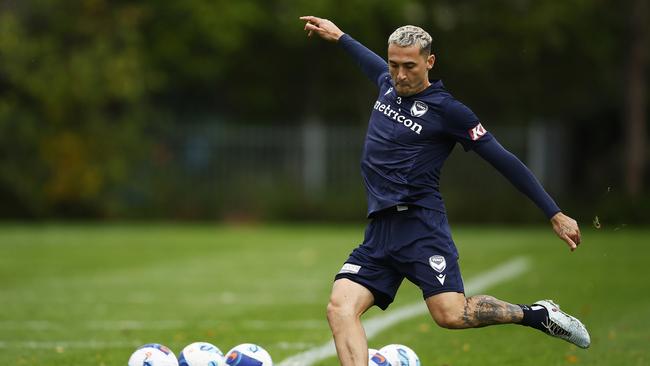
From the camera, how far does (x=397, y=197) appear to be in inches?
294

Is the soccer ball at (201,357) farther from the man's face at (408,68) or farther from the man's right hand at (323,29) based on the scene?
the man's right hand at (323,29)

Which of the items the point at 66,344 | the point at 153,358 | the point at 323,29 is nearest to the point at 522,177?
the point at 323,29

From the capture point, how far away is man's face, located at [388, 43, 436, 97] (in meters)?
7.30

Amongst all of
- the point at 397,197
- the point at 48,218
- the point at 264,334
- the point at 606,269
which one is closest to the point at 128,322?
the point at 264,334

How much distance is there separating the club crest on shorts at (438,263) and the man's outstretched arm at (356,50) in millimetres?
1400

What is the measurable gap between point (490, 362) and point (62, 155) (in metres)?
26.7

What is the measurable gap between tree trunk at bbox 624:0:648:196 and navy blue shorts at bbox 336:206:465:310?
2845cm

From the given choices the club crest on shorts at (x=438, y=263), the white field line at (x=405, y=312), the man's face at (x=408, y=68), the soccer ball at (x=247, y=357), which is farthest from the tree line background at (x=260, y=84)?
the club crest on shorts at (x=438, y=263)

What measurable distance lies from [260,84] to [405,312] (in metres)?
27.6

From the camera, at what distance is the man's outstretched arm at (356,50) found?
8289mm

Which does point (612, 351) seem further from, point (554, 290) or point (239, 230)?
point (239, 230)

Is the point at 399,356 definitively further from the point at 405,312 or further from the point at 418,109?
the point at 405,312

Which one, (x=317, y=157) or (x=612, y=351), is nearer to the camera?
(x=612, y=351)

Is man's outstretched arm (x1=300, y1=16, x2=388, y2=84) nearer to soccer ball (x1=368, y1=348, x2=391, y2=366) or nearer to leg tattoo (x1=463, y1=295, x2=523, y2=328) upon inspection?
leg tattoo (x1=463, y1=295, x2=523, y2=328)
